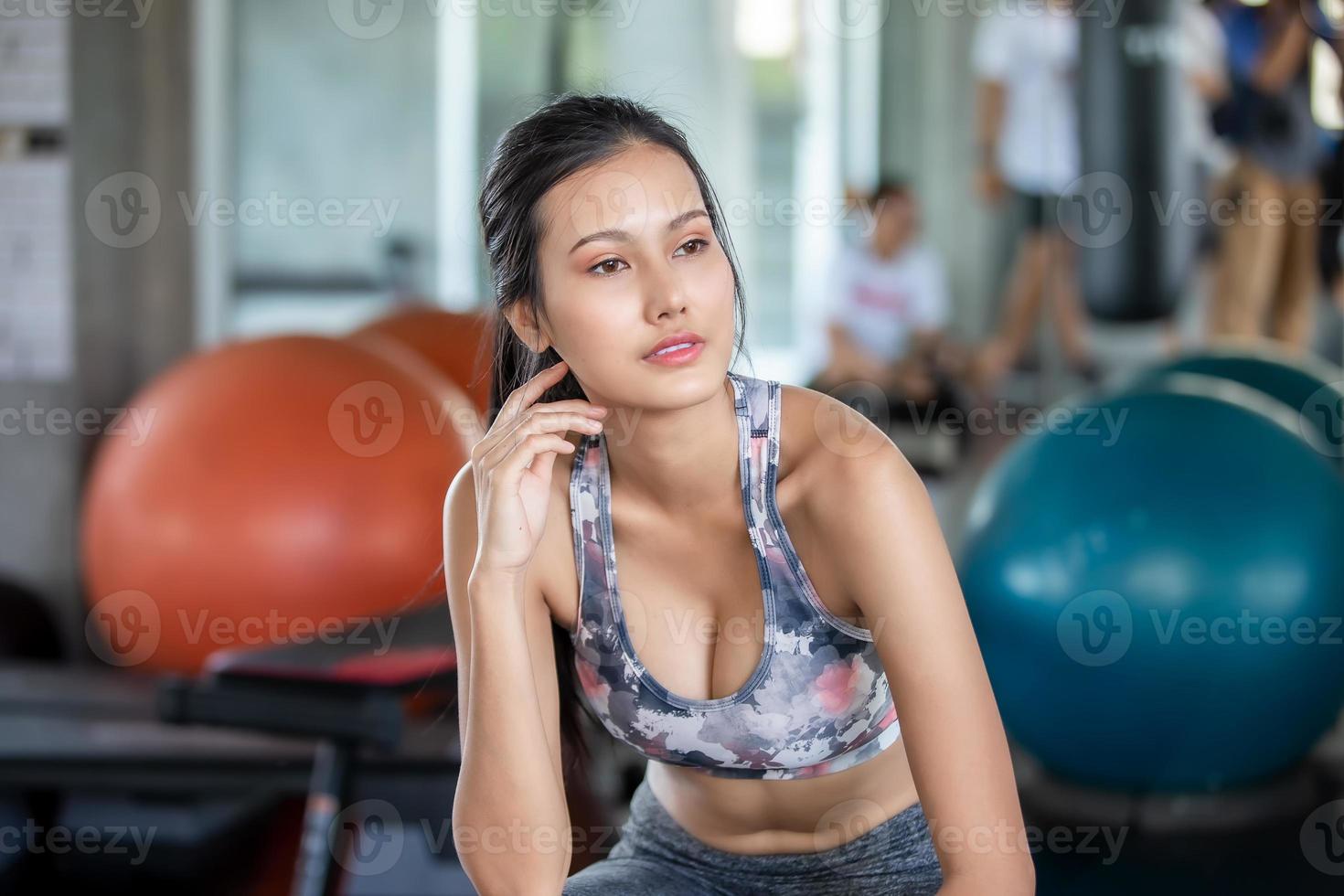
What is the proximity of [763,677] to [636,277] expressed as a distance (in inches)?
15.3

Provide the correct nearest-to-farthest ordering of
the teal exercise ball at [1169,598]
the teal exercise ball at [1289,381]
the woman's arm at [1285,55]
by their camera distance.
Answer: the teal exercise ball at [1169,598] → the teal exercise ball at [1289,381] → the woman's arm at [1285,55]

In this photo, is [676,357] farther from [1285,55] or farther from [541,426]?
[1285,55]

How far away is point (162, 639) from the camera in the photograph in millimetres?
2766

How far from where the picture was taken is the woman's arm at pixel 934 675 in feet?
3.80

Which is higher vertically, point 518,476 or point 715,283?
point 715,283

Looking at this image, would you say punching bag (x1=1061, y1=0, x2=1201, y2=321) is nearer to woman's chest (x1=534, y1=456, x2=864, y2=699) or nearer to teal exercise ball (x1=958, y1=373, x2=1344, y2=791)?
teal exercise ball (x1=958, y1=373, x2=1344, y2=791)

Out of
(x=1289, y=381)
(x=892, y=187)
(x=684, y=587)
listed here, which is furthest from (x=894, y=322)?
(x=684, y=587)

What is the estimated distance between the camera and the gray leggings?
4.27ft

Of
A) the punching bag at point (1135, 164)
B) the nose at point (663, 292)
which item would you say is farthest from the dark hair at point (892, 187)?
the nose at point (663, 292)

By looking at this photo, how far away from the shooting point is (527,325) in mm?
1313

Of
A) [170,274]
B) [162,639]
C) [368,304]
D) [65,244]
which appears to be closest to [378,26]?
[368,304]

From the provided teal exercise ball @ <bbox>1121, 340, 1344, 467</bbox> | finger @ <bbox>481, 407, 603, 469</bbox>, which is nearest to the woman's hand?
finger @ <bbox>481, 407, 603, 469</bbox>

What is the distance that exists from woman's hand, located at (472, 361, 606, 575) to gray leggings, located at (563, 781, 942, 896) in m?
0.33

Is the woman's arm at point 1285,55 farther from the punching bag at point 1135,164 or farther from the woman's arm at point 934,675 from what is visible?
the woman's arm at point 934,675
